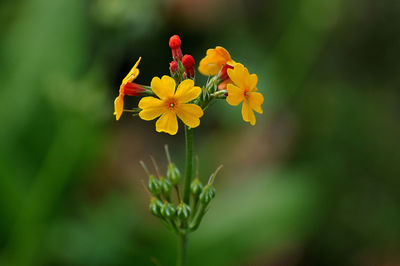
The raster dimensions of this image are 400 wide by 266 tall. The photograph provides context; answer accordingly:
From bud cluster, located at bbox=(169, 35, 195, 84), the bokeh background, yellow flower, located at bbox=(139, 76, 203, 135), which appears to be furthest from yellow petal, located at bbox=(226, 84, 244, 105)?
the bokeh background

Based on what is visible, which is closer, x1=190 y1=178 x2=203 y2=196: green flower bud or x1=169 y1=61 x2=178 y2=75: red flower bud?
x1=169 y1=61 x2=178 y2=75: red flower bud

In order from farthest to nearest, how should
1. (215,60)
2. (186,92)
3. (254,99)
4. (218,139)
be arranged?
(218,139) → (215,60) → (254,99) → (186,92)

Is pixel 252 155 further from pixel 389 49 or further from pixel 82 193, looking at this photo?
pixel 389 49

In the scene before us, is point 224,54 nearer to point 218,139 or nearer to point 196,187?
point 196,187

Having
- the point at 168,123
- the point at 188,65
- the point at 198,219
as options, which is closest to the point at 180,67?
the point at 188,65

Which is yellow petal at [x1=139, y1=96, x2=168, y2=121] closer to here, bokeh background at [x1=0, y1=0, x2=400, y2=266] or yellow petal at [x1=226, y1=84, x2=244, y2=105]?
yellow petal at [x1=226, y1=84, x2=244, y2=105]

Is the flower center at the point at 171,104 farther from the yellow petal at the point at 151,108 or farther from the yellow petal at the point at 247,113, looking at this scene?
the yellow petal at the point at 247,113
